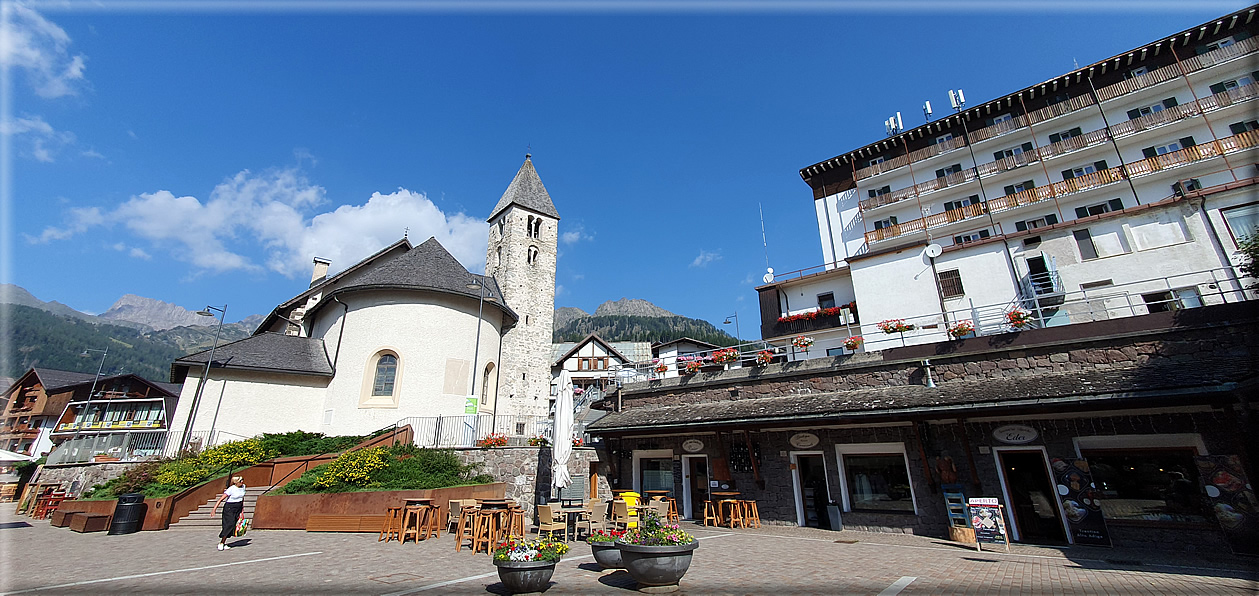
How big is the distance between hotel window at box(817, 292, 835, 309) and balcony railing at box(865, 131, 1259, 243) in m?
6.86

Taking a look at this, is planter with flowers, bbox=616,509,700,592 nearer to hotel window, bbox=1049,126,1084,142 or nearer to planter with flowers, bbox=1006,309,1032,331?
planter with flowers, bbox=1006,309,1032,331

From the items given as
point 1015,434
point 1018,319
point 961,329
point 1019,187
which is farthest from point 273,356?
point 1019,187

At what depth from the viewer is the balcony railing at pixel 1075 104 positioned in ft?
82.9

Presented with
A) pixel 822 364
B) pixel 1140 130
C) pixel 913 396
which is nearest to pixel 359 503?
pixel 822 364

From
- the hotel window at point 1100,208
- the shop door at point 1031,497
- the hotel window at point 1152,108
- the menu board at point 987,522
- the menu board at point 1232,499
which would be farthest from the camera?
the hotel window at point 1152,108

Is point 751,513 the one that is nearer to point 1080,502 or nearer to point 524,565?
point 1080,502

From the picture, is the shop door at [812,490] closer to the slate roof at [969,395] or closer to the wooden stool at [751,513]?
the wooden stool at [751,513]

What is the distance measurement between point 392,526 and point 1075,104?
40037mm

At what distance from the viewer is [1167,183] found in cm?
2502

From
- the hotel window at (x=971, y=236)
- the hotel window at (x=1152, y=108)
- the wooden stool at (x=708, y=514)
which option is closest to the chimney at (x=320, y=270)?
the wooden stool at (x=708, y=514)

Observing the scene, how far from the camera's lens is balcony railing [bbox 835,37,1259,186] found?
25.3 metres

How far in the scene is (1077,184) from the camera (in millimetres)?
26797

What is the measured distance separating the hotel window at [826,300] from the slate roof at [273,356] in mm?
26622

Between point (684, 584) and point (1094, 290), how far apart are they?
80.1 ft
